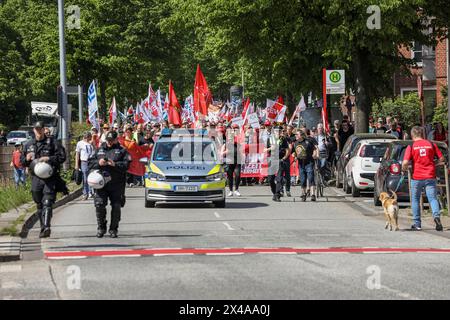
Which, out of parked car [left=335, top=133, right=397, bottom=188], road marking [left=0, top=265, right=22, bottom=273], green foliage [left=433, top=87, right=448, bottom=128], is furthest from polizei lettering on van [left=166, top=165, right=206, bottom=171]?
green foliage [left=433, top=87, right=448, bottom=128]

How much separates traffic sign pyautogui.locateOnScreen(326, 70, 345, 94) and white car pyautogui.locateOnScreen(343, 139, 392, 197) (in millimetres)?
3088

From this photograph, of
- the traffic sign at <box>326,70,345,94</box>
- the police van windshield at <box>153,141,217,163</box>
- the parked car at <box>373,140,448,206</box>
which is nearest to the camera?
the parked car at <box>373,140,448,206</box>

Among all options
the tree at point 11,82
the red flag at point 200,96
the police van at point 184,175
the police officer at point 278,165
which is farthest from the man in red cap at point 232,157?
the tree at point 11,82

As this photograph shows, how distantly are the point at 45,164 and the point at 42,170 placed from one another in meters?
0.11

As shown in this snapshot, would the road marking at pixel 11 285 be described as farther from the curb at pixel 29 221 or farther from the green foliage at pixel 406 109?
the green foliage at pixel 406 109

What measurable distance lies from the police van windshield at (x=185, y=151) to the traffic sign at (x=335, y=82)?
7128 millimetres

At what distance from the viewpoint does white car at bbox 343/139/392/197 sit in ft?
89.6

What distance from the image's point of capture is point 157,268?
12.3 metres

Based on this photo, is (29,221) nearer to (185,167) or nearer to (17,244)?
(17,244)

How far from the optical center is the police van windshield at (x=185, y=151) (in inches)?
974

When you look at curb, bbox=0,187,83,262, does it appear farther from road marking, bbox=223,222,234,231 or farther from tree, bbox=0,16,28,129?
tree, bbox=0,16,28,129

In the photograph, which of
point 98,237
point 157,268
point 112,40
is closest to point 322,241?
point 98,237
